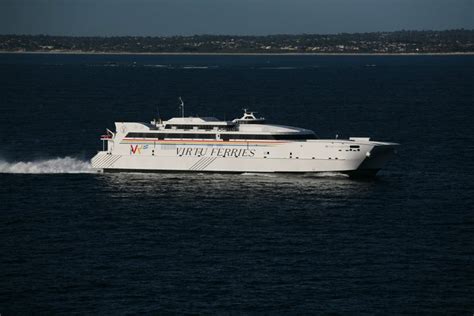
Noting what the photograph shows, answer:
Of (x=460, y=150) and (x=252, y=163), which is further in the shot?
(x=460, y=150)

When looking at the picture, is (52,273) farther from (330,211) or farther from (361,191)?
(361,191)

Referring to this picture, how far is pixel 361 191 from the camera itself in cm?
8262

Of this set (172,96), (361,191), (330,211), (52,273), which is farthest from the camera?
(172,96)

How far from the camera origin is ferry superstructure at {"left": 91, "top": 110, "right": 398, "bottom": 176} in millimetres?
86500

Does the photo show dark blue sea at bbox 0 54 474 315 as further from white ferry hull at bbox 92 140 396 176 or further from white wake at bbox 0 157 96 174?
white ferry hull at bbox 92 140 396 176

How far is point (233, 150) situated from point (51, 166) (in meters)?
18.0

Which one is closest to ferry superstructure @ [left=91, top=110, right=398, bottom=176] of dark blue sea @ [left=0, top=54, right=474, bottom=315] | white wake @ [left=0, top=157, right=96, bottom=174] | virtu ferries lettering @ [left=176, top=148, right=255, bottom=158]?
virtu ferries lettering @ [left=176, top=148, right=255, bottom=158]

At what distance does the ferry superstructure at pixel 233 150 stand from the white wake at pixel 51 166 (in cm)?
291

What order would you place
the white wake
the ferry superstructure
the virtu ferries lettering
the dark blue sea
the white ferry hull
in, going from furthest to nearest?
the white wake → the virtu ferries lettering → the ferry superstructure → the white ferry hull → the dark blue sea

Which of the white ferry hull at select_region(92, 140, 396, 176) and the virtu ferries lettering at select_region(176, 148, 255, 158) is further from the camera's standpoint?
the virtu ferries lettering at select_region(176, 148, 255, 158)

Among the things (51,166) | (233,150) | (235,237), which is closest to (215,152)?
(233,150)

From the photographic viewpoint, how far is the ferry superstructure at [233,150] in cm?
8650

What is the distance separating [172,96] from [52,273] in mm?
135501

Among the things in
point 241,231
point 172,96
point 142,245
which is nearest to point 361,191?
point 241,231
